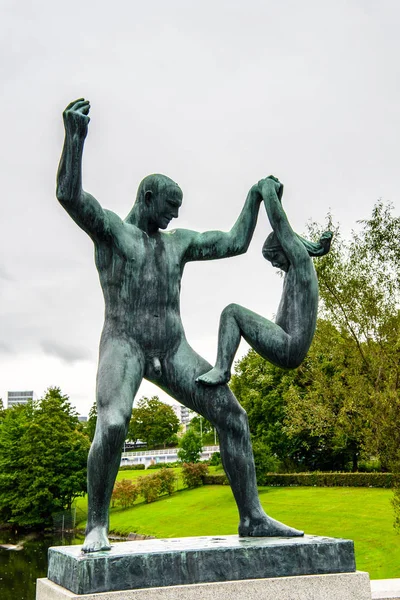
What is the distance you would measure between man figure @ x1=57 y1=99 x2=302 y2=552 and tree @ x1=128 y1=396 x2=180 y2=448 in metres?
80.8

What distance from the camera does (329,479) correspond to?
37.9m

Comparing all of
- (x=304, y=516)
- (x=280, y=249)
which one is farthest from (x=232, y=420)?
(x=304, y=516)

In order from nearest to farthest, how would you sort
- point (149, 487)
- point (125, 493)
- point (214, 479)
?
point (125, 493)
point (149, 487)
point (214, 479)

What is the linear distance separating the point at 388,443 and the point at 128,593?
1370 centimetres

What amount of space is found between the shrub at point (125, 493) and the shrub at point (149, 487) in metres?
0.41

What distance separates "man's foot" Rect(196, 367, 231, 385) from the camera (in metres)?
4.77

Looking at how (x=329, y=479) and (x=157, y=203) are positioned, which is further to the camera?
(x=329, y=479)

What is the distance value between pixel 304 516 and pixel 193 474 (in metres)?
19.0

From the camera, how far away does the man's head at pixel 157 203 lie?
17.1ft

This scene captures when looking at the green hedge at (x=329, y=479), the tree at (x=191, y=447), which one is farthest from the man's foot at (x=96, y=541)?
the tree at (x=191, y=447)

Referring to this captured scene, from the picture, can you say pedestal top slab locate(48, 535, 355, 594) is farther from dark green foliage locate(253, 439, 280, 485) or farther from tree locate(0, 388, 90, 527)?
tree locate(0, 388, 90, 527)

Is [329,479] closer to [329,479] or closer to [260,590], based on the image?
[329,479]

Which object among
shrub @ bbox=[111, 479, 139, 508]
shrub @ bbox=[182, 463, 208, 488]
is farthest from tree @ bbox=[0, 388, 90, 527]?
shrub @ bbox=[182, 463, 208, 488]

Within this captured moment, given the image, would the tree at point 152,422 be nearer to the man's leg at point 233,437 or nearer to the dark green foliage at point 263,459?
the dark green foliage at point 263,459
